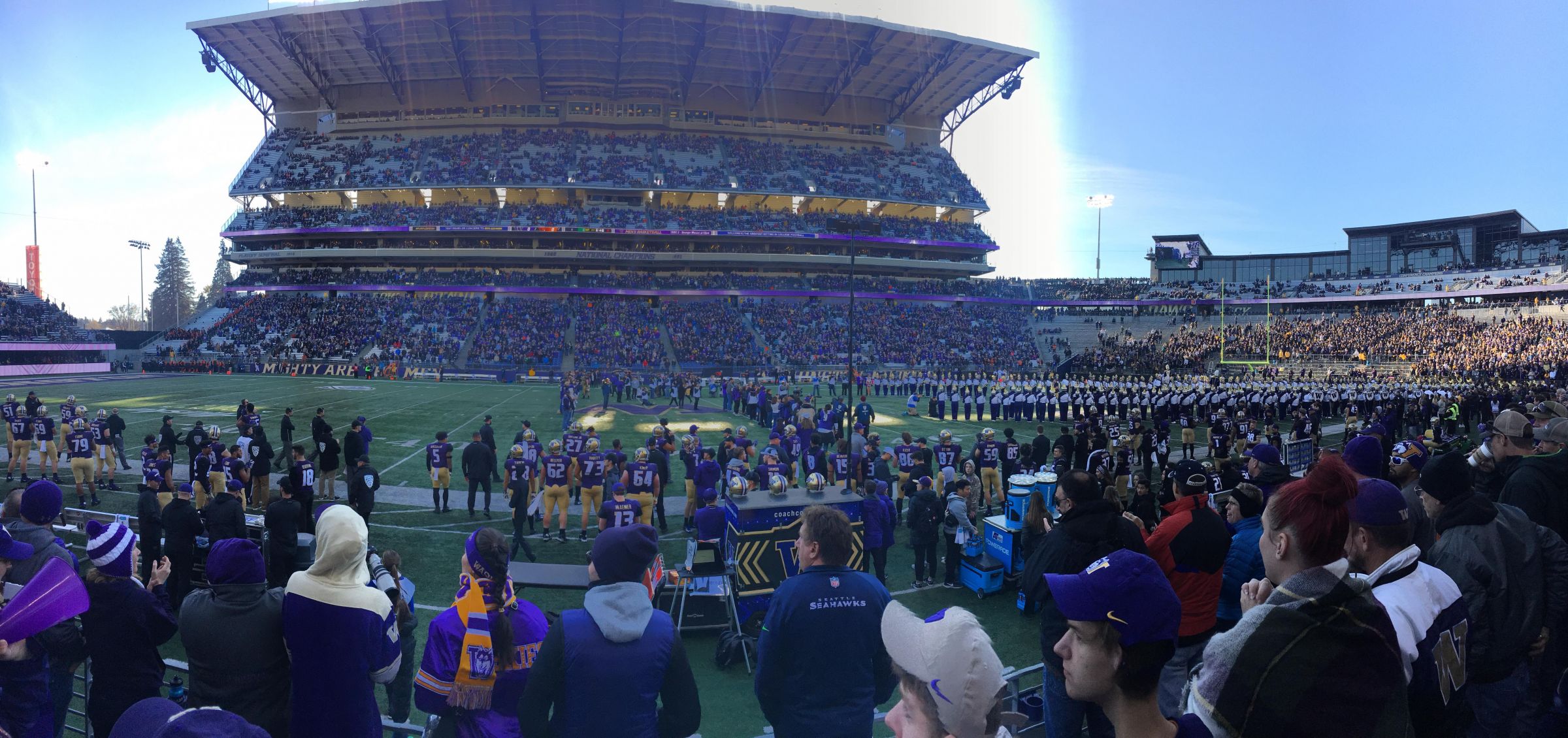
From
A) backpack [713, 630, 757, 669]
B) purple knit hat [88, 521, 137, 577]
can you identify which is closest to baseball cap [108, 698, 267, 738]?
purple knit hat [88, 521, 137, 577]

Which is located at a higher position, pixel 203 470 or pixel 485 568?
pixel 485 568

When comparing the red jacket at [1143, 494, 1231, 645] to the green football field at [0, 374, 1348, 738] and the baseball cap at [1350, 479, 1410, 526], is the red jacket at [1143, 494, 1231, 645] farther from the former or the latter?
the green football field at [0, 374, 1348, 738]

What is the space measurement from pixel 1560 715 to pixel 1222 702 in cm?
162

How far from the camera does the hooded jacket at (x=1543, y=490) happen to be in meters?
4.95

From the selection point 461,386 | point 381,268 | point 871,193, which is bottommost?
point 461,386

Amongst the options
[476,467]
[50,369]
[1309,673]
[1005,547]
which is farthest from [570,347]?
[1309,673]

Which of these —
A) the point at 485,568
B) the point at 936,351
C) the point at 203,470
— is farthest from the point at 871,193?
the point at 485,568

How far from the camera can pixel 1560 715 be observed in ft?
8.02

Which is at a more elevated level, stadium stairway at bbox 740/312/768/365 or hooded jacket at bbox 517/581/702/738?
stadium stairway at bbox 740/312/768/365

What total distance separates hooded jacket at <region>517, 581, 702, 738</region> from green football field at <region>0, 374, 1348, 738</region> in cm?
87

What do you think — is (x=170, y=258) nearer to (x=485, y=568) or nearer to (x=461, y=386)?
(x=461, y=386)

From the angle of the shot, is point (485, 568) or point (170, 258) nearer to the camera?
point (485, 568)

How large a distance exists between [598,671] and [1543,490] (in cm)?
609

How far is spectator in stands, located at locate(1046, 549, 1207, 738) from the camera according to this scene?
1.89m
